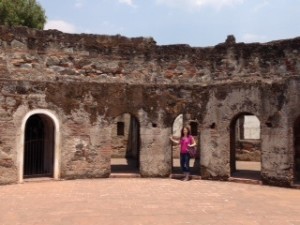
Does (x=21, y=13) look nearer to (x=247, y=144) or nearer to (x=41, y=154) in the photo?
(x=41, y=154)

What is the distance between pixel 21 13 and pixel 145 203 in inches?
804

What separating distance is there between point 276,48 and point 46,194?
28.2 feet

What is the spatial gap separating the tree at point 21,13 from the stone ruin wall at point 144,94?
1274 centimetres

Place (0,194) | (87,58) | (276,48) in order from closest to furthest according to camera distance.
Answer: (0,194) → (276,48) → (87,58)

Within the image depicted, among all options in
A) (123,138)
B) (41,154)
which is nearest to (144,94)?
(41,154)

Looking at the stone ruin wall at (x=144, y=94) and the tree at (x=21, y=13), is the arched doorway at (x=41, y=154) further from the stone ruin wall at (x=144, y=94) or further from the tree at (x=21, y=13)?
the tree at (x=21, y=13)

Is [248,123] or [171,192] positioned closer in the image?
[171,192]

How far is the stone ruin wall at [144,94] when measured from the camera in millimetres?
11281

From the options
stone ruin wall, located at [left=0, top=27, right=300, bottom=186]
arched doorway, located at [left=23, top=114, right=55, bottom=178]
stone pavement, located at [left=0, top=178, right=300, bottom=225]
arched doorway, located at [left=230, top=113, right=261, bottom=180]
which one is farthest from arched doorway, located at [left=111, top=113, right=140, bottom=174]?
stone pavement, located at [left=0, top=178, right=300, bottom=225]

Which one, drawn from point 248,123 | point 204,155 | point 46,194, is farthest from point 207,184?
point 248,123

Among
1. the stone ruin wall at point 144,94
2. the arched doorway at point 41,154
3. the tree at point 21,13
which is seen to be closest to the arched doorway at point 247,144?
the stone ruin wall at point 144,94

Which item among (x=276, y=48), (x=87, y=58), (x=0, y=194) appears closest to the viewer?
(x=0, y=194)

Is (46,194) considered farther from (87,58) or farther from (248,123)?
(248,123)

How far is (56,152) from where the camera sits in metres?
11.9
